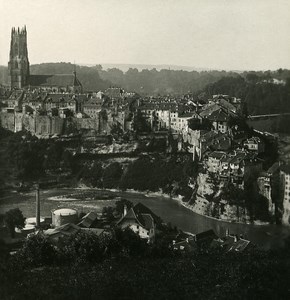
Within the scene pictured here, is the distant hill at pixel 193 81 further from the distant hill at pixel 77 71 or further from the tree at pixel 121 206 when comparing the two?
the tree at pixel 121 206

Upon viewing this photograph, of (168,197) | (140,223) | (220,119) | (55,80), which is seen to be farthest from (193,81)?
(140,223)

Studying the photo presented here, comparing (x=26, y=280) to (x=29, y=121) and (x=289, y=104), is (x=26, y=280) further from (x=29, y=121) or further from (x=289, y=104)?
Result: (x=29, y=121)

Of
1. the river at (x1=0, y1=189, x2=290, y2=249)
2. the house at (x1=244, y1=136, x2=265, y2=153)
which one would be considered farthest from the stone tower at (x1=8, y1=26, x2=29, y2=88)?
the house at (x1=244, y1=136, x2=265, y2=153)

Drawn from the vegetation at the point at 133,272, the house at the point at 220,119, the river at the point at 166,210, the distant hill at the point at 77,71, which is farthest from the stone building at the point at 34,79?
the vegetation at the point at 133,272

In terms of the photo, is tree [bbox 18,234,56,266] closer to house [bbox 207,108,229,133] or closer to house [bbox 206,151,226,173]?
house [bbox 206,151,226,173]

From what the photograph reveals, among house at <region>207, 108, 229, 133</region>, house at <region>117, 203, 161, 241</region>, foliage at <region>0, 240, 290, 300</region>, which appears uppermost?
house at <region>207, 108, 229, 133</region>

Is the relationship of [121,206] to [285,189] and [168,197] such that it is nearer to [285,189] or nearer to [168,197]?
[168,197]

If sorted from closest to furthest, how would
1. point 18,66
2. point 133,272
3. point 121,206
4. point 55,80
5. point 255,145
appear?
point 133,272 → point 121,206 → point 255,145 → point 18,66 → point 55,80
